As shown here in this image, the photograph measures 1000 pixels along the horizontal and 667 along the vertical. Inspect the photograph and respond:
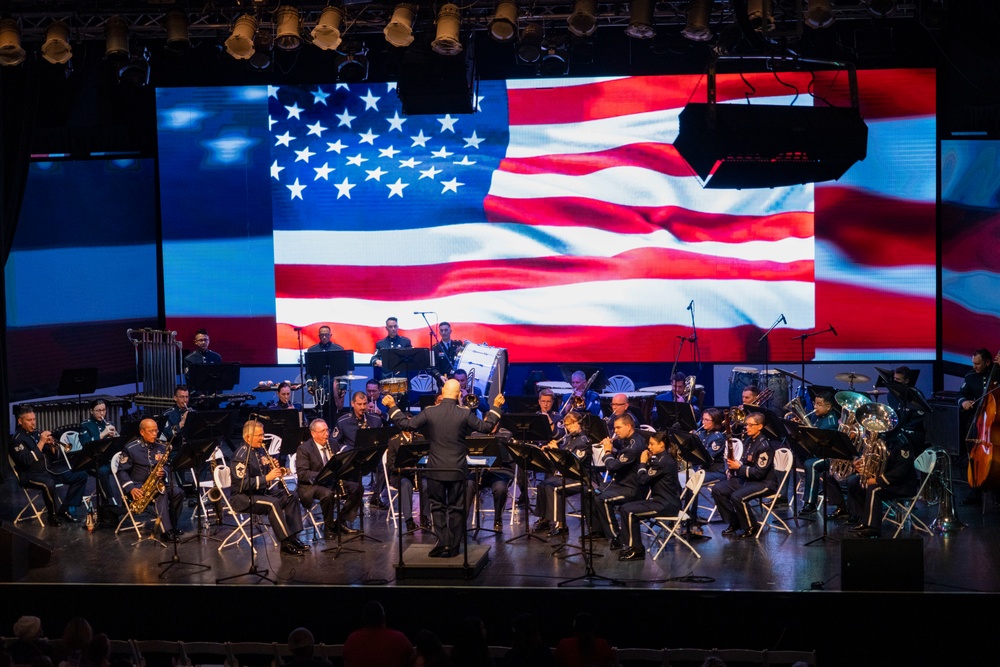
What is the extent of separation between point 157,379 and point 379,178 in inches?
199

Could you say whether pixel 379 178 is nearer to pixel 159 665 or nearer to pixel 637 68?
pixel 637 68

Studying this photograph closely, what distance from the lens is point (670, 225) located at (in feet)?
60.2

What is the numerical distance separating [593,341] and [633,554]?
775 cm

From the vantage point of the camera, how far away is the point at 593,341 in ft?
61.2

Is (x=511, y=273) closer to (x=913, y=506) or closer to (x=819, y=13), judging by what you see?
(x=819, y=13)

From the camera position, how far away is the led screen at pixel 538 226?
18.1 meters

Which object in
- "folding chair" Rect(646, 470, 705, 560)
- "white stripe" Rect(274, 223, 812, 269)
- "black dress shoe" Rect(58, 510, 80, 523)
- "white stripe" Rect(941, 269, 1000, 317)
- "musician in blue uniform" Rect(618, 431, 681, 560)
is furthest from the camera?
"white stripe" Rect(274, 223, 812, 269)

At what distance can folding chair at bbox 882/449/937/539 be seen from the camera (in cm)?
1184

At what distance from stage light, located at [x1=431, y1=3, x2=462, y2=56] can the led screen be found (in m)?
5.36

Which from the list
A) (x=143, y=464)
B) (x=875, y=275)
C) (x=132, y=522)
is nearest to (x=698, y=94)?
(x=875, y=275)

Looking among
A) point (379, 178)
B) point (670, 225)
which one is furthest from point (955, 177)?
point (379, 178)

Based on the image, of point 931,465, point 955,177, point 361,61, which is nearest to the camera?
point 931,465

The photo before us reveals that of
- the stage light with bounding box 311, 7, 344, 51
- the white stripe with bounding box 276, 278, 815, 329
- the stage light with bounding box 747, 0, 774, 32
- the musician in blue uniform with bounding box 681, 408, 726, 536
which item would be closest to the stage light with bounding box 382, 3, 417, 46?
the stage light with bounding box 311, 7, 344, 51

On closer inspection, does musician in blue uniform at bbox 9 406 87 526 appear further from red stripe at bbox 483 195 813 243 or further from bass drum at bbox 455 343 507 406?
red stripe at bbox 483 195 813 243
